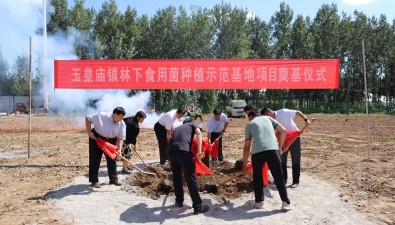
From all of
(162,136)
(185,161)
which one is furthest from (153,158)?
(185,161)

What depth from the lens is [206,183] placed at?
673 cm

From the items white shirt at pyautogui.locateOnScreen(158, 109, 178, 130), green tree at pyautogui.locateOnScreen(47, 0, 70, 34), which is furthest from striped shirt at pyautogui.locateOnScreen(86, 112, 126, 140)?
green tree at pyautogui.locateOnScreen(47, 0, 70, 34)

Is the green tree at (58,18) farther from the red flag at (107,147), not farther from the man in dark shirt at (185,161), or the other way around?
the man in dark shirt at (185,161)

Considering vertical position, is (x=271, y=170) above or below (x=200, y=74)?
below

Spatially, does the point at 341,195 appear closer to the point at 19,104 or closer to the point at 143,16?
the point at 143,16

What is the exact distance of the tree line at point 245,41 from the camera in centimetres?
3834

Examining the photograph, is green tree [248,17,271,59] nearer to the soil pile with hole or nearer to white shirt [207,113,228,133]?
white shirt [207,113,228,133]

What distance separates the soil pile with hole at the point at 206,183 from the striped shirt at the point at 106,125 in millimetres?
1151

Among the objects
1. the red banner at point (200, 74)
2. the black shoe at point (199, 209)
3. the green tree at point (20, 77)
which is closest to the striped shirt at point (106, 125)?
the black shoe at point (199, 209)

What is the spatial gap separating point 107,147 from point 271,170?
11.0ft

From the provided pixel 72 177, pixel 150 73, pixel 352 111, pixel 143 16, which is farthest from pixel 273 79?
pixel 143 16

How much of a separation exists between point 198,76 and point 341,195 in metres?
5.74

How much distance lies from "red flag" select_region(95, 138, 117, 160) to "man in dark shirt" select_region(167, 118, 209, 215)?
1.87 metres

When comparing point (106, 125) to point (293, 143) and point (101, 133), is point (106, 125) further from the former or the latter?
point (293, 143)
